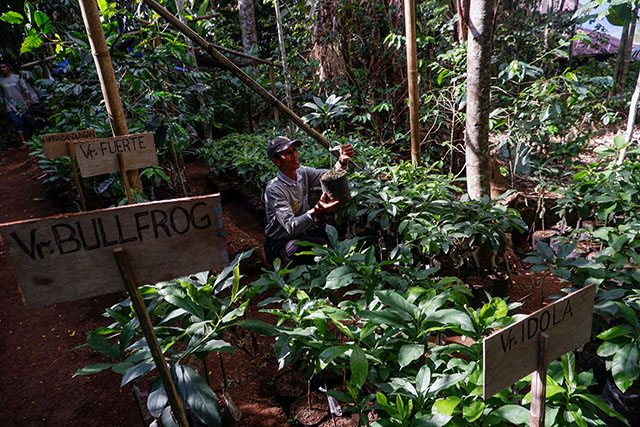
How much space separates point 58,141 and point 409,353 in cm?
263

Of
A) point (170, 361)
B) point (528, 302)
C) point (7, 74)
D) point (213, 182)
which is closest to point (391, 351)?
point (170, 361)

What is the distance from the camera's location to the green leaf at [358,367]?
1.26 m

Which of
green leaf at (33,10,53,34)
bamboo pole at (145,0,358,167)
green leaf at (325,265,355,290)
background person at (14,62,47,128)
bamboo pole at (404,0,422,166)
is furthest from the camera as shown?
background person at (14,62,47,128)

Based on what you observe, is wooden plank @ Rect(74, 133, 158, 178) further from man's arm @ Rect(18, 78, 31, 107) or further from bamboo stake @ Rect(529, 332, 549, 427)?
man's arm @ Rect(18, 78, 31, 107)

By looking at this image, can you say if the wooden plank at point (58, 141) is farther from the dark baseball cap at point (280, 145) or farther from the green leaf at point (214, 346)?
the green leaf at point (214, 346)

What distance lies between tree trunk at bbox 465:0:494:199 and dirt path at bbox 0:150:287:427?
1.85 m

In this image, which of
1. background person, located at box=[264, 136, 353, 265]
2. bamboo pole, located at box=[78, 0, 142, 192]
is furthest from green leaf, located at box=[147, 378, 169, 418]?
bamboo pole, located at box=[78, 0, 142, 192]

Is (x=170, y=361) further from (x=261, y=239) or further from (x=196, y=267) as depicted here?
(x=261, y=239)

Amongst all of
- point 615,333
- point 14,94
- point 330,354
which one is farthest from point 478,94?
point 14,94

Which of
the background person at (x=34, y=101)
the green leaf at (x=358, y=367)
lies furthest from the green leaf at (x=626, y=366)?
the background person at (x=34, y=101)

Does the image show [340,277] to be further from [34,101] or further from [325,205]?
[34,101]

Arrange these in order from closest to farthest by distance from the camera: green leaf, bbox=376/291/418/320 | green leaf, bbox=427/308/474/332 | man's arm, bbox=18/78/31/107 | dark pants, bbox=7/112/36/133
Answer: green leaf, bbox=427/308/474/332 < green leaf, bbox=376/291/418/320 < man's arm, bbox=18/78/31/107 < dark pants, bbox=7/112/36/133

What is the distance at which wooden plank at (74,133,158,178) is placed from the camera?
2.16 meters

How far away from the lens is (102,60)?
6.65ft
